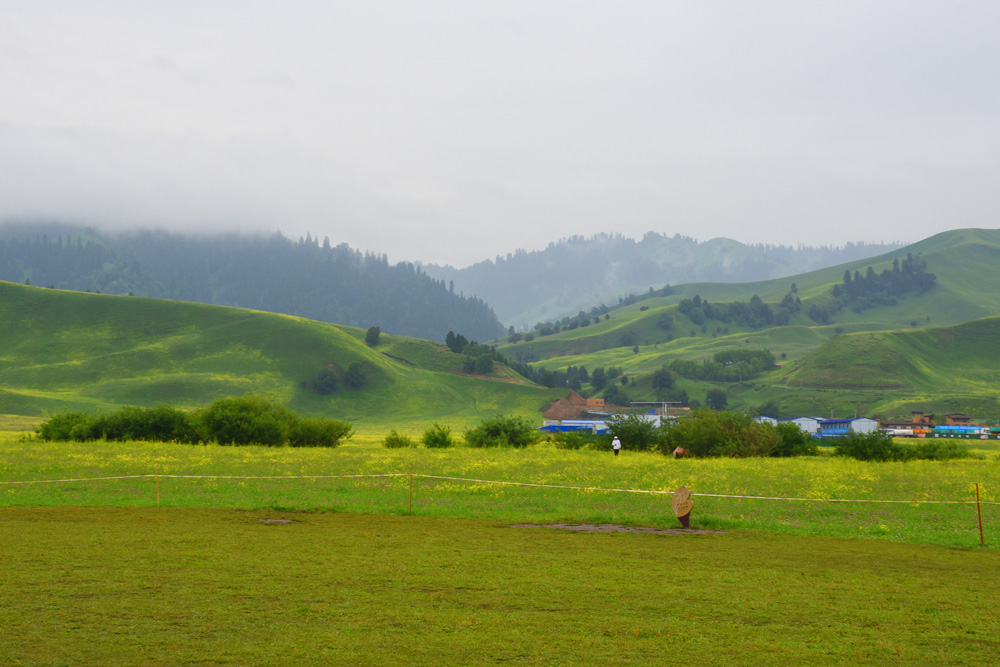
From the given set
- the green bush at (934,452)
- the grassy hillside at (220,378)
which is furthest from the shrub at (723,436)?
the grassy hillside at (220,378)

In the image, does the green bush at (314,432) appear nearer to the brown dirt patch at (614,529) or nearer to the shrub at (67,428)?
the shrub at (67,428)

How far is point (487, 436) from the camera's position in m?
69.4

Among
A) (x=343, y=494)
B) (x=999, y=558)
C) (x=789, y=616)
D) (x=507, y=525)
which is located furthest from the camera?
(x=343, y=494)

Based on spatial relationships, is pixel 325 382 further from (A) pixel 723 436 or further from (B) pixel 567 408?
(A) pixel 723 436

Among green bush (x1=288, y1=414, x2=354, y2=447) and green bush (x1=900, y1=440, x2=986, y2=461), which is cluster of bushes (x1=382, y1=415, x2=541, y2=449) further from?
green bush (x1=900, y1=440, x2=986, y2=461)

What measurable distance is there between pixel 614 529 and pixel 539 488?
10.7 metres

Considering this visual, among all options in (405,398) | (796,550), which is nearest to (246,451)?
(796,550)

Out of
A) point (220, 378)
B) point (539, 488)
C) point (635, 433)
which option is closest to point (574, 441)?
point (635, 433)

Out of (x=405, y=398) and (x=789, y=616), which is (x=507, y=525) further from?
(x=405, y=398)

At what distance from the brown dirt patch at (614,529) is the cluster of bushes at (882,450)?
4166 centimetres

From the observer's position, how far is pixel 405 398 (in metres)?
179

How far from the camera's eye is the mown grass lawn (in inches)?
432

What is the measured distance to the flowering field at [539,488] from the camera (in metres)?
25.6

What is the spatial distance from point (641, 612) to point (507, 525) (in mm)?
10978
